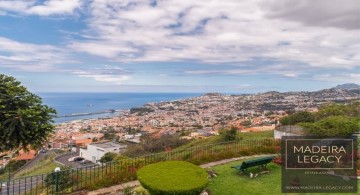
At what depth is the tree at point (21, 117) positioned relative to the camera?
23.4 ft

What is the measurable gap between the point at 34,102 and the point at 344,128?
1293 cm

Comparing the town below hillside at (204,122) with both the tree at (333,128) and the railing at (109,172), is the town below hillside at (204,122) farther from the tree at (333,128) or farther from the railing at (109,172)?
the railing at (109,172)

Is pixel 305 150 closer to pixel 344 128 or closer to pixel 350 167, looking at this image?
pixel 350 167

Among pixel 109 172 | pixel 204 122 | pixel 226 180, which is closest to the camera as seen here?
pixel 226 180

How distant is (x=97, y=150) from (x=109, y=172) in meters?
29.0

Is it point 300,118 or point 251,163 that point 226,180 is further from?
point 300,118

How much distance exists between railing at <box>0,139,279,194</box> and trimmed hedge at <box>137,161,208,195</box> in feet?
5.85

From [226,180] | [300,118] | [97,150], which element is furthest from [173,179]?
[97,150]

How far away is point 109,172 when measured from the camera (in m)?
9.36

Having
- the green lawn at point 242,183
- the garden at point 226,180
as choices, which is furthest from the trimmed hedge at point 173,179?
the green lawn at point 242,183

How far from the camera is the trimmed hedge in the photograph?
21.9 feet

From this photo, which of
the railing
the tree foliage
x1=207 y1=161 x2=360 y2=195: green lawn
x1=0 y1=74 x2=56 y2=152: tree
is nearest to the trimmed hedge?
x1=207 y1=161 x2=360 y2=195: green lawn

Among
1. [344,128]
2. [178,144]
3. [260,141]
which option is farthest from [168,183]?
[178,144]

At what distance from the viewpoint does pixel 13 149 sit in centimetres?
788
